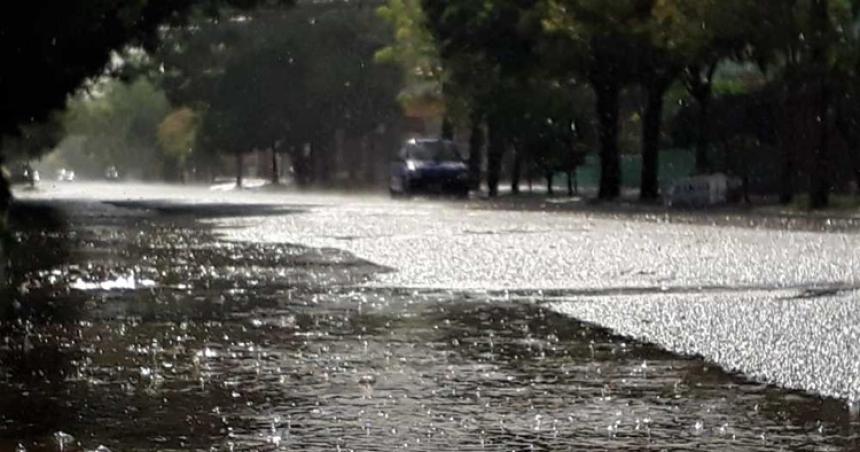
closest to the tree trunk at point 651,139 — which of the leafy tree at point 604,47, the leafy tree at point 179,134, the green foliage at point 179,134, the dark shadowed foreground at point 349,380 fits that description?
the leafy tree at point 604,47

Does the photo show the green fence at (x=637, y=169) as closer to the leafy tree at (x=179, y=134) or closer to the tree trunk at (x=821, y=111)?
the tree trunk at (x=821, y=111)

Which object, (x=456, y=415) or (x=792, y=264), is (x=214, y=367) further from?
(x=792, y=264)

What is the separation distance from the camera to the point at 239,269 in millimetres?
20828

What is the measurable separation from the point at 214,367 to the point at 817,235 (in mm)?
19047

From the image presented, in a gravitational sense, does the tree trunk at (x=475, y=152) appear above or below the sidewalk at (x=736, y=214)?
above

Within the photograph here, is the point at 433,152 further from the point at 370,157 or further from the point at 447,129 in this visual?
the point at 370,157

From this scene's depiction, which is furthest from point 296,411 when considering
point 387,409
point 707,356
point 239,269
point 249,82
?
point 249,82

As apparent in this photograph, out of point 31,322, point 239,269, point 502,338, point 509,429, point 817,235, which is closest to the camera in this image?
point 509,429

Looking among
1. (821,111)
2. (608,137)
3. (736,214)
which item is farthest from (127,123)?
(736,214)

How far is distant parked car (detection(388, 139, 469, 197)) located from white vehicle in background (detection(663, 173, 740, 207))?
10.0m

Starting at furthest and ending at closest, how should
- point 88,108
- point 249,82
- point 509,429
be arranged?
point 88,108 < point 249,82 < point 509,429

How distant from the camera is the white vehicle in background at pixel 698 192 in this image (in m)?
47.8

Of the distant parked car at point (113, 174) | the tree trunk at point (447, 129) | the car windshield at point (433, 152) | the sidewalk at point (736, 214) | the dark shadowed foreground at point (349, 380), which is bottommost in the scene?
the distant parked car at point (113, 174)

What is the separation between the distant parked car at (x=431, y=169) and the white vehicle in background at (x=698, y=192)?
395 inches
